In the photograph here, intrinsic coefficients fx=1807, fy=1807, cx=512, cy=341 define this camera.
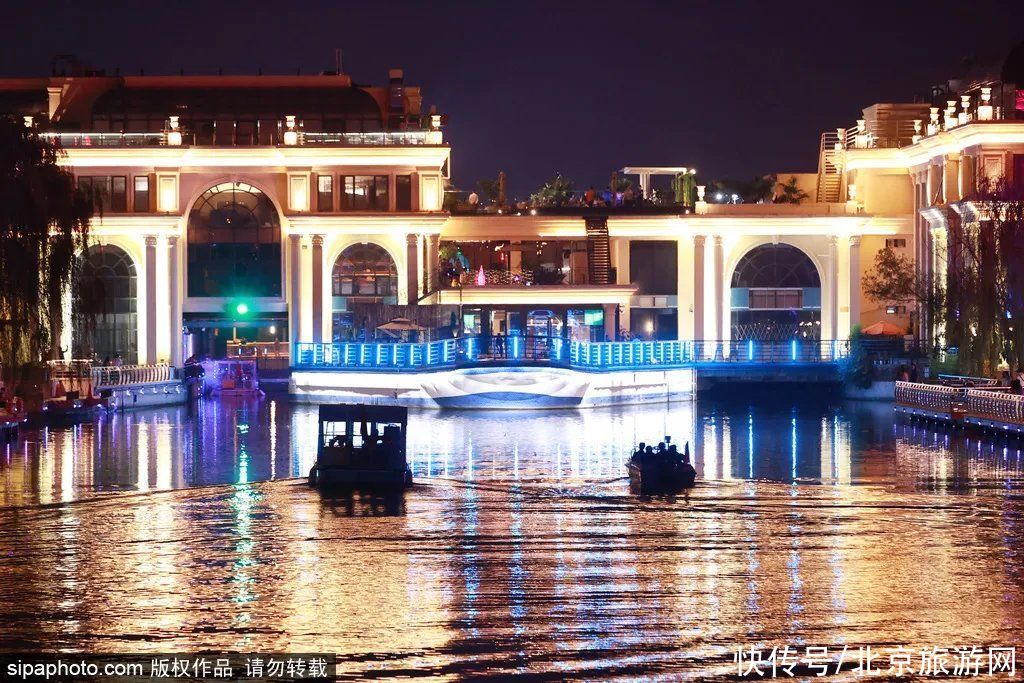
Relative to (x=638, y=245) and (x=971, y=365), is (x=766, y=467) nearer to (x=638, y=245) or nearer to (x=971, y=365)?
(x=971, y=365)

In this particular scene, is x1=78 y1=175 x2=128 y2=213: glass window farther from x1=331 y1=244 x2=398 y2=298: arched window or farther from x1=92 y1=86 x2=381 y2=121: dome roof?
x1=331 y1=244 x2=398 y2=298: arched window

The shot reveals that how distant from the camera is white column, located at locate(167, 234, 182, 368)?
98.0 meters

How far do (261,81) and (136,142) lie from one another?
1035 cm

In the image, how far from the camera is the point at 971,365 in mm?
73750

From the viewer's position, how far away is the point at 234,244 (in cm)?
9962

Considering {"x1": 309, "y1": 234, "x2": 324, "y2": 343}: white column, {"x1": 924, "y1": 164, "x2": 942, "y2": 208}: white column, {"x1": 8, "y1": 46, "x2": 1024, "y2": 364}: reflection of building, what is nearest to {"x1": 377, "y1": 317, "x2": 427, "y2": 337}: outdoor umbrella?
{"x1": 8, "y1": 46, "x2": 1024, "y2": 364}: reflection of building

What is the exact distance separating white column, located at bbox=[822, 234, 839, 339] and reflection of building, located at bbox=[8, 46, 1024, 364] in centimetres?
10

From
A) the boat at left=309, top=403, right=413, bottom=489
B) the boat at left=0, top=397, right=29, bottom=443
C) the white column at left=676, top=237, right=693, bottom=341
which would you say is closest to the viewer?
the boat at left=309, top=403, right=413, bottom=489

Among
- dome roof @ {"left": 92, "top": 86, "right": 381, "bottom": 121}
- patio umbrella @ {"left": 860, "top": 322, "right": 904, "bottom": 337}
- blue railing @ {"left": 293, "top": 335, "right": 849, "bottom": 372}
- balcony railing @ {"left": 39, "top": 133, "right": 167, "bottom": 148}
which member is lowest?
blue railing @ {"left": 293, "top": 335, "right": 849, "bottom": 372}

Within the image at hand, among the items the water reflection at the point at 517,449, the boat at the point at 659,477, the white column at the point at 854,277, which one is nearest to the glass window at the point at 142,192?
the water reflection at the point at 517,449

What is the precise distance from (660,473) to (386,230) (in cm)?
5460

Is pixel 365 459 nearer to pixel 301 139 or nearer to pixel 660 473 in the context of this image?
pixel 660 473

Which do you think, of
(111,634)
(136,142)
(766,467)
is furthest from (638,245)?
(111,634)

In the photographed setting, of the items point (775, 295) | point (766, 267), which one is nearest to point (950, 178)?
point (766, 267)
